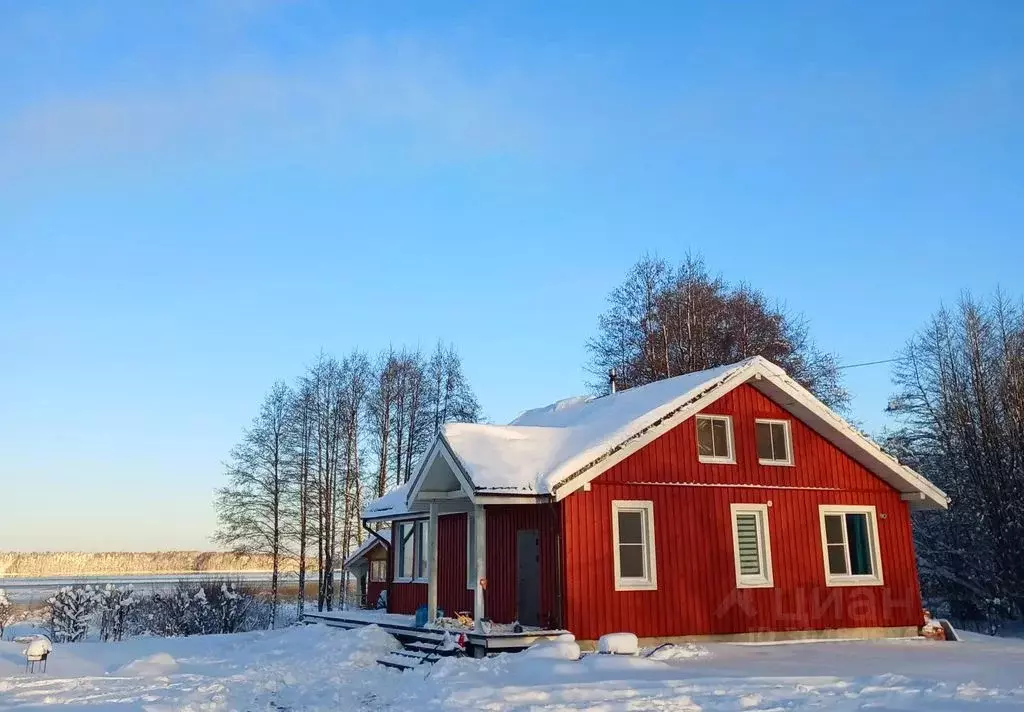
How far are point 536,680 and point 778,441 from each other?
9.33 metres

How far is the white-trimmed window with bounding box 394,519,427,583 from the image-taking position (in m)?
20.0

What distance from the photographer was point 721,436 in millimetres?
17422

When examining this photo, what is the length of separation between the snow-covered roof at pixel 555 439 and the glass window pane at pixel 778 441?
6.11 ft

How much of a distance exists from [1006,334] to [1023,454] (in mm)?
5491

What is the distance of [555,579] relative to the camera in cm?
1514

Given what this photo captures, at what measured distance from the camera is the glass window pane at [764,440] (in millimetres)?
17766

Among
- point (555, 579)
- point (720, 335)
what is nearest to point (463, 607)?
point (555, 579)

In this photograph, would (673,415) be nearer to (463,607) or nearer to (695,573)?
(695,573)

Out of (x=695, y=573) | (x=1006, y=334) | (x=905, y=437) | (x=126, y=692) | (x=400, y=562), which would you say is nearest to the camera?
(x=126, y=692)

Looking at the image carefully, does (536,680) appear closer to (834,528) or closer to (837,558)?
(837,558)

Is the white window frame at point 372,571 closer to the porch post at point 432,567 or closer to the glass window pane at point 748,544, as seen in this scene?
the porch post at point 432,567

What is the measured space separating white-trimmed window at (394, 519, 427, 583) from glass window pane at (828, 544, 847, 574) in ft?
30.4

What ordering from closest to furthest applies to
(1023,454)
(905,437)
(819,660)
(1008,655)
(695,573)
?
1. (819,660)
2. (1008,655)
3. (695,573)
4. (1023,454)
5. (905,437)

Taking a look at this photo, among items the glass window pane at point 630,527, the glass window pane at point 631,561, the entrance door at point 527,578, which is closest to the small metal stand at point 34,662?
the entrance door at point 527,578
